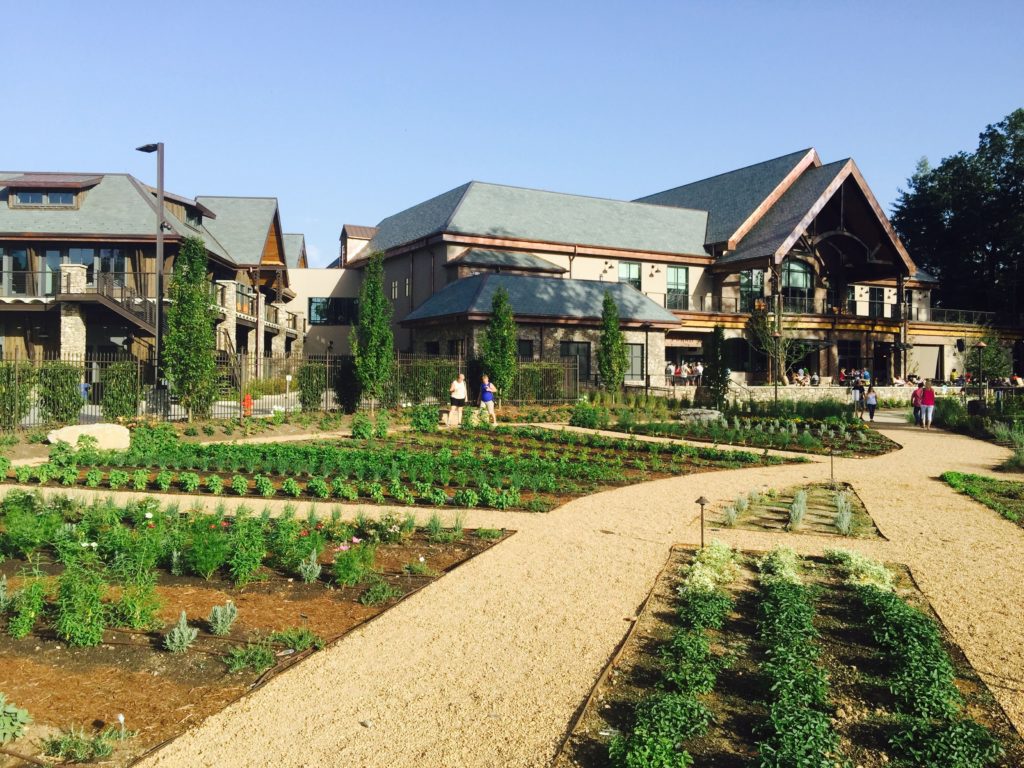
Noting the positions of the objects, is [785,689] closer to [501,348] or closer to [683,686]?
[683,686]

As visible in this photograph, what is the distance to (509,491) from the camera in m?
11.9

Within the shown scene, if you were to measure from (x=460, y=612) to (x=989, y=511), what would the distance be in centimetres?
880

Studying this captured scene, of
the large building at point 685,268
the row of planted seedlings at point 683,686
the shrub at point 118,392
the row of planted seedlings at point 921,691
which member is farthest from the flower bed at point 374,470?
the large building at point 685,268

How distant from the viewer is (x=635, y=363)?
33.8 metres

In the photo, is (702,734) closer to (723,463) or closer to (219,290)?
(723,463)

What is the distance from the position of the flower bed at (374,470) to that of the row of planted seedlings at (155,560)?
2077mm

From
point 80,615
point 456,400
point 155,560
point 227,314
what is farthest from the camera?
point 227,314

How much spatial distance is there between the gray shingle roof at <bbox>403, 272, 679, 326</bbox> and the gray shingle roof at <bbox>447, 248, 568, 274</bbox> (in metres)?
A: 1.59

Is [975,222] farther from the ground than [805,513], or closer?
farther from the ground

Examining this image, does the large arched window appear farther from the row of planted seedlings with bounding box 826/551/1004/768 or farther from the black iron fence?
the row of planted seedlings with bounding box 826/551/1004/768

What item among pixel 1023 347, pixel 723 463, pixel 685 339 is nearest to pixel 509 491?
pixel 723 463

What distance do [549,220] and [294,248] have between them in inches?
820

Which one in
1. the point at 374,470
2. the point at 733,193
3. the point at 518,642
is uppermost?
the point at 733,193

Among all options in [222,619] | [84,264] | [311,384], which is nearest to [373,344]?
[311,384]
